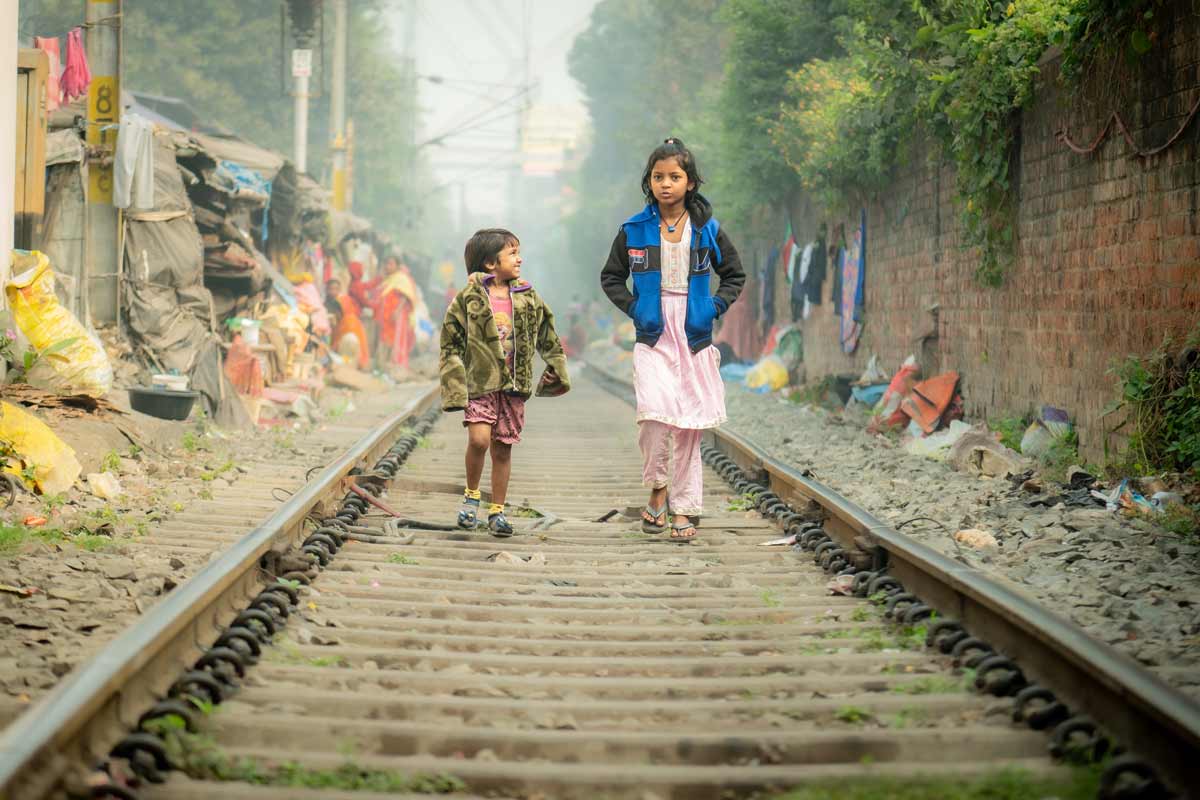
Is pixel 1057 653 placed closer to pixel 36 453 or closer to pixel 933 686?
pixel 933 686

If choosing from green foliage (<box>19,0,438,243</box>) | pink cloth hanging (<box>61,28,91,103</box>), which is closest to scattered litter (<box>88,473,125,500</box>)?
pink cloth hanging (<box>61,28,91,103</box>)

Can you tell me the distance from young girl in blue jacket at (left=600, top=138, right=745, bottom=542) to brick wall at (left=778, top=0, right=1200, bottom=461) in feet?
8.96

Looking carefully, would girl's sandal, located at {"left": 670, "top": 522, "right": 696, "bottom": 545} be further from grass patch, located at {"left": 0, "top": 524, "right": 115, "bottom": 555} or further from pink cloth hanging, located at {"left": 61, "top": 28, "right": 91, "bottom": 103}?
pink cloth hanging, located at {"left": 61, "top": 28, "right": 91, "bottom": 103}

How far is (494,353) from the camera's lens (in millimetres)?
6180

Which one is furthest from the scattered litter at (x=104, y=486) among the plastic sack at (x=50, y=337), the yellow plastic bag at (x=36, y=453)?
the plastic sack at (x=50, y=337)

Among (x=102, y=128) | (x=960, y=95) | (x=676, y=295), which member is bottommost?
(x=676, y=295)

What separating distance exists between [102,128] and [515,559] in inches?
292

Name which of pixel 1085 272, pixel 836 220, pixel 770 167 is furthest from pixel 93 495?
pixel 770 167

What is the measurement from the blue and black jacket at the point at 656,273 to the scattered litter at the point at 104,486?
2.93 metres

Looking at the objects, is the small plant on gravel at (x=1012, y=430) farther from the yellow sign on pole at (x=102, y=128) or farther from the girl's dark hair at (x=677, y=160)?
the yellow sign on pole at (x=102, y=128)

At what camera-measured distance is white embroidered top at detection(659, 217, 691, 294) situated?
6.14 metres

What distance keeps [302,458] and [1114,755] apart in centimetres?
731

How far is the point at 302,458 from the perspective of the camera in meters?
9.52

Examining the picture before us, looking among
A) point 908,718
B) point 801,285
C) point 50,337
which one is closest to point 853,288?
point 801,285
